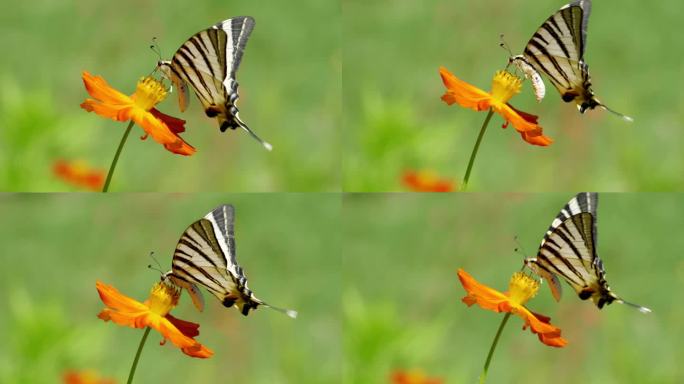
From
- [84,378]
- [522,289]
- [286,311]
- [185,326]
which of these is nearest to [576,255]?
[522,289]

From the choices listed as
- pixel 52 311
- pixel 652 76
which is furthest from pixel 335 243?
pixel 652 76

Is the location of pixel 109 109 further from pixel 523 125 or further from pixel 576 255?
pixel 576 255

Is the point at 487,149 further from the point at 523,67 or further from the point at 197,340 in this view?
the point at 197,340

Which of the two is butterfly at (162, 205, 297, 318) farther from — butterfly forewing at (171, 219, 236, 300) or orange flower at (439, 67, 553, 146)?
orange flower at (439, 67, 553, 146)

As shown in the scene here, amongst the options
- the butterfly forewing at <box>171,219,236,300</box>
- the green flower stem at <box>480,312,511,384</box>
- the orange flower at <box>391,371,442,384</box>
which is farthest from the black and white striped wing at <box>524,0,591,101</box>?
the butterfly forewing at <box>171,219,236,300</box>

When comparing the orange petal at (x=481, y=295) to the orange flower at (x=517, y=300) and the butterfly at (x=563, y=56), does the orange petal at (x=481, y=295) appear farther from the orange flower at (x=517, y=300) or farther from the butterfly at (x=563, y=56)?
the butterfly at (x=563, y=56)

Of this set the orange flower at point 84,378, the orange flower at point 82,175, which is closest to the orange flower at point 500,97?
the orange flower at point 82,175
